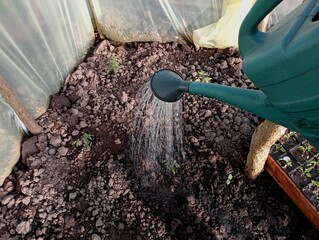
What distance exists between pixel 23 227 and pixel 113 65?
0.92 metres

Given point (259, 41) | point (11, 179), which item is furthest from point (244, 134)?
point (11, 179)

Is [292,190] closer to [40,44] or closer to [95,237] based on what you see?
[95,237]

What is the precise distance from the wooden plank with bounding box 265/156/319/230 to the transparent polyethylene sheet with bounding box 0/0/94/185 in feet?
3.72

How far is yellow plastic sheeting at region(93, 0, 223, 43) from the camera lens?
2049 mm

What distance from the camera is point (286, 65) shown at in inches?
30.5

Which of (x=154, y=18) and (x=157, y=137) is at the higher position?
(x=154, y=18)

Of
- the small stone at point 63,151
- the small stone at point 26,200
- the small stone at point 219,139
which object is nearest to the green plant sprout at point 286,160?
the small stone at point 219,139

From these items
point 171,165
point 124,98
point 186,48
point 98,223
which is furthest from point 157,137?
point 186,48

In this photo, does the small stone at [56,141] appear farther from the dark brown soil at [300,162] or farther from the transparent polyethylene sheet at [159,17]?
the dark brown soil at [300,162]

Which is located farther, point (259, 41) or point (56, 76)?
point (56, 76)

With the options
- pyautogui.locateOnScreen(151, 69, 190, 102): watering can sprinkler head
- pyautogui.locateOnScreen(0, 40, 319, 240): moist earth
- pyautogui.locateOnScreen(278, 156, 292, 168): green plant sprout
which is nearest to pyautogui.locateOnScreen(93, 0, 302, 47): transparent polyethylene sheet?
pyautogui.locateOnScreen(0, 40, 319, 240): moist earth

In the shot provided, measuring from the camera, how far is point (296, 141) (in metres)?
1.69

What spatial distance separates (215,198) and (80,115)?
780mm

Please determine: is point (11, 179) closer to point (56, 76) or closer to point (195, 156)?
point (56, 76)
